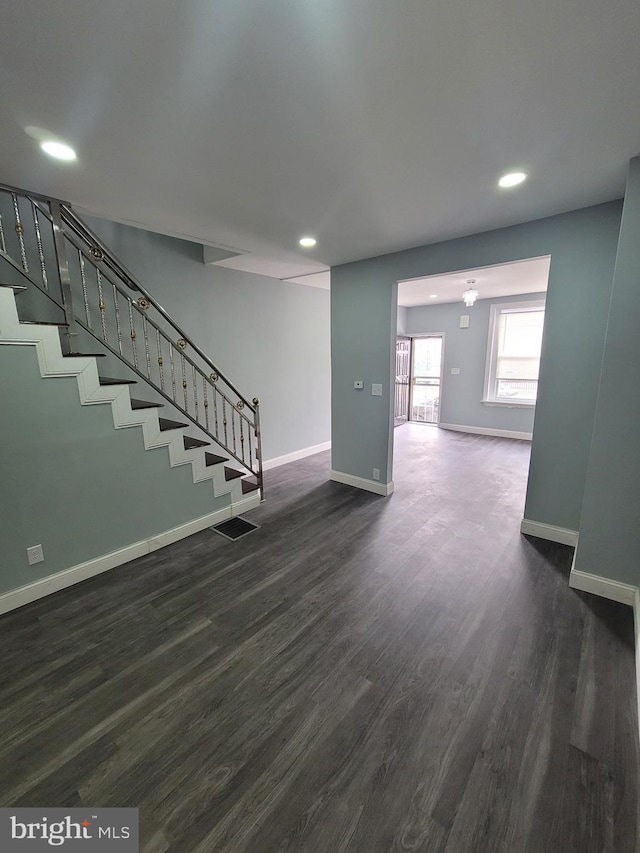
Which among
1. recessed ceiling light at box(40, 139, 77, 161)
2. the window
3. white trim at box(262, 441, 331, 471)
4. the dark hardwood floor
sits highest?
recessed ceiling light at box(40, 139, 77, 161)

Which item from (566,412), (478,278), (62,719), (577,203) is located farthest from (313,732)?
(478,278)

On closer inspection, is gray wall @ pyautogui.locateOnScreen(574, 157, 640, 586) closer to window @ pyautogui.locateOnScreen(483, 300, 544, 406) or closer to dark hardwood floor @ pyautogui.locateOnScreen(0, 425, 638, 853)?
dark hardwood floor @ pyautogui.locateOnScreen(0, 425, 638, 853)

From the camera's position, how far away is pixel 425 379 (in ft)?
27.3

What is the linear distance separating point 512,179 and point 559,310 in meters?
1.16

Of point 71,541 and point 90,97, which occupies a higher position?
point 90,97

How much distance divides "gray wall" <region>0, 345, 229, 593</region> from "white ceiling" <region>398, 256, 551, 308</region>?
3.56 metres

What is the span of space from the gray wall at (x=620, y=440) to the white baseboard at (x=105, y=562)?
309cm

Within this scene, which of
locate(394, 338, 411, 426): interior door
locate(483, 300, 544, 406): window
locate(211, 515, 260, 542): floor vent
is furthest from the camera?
locate(394, 338, 411, 426): interior door

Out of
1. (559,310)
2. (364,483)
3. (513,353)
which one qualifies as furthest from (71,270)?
(513,353)

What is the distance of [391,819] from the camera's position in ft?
4.09

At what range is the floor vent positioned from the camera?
3279 millimetres

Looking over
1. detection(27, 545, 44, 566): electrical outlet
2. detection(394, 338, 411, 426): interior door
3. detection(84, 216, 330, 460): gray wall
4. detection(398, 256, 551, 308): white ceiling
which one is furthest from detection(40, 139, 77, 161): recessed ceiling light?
detection(394, 338, 411, 426): interior door

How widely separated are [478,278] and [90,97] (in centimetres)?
502

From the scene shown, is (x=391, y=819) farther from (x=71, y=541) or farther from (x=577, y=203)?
(x=577, y=203)
